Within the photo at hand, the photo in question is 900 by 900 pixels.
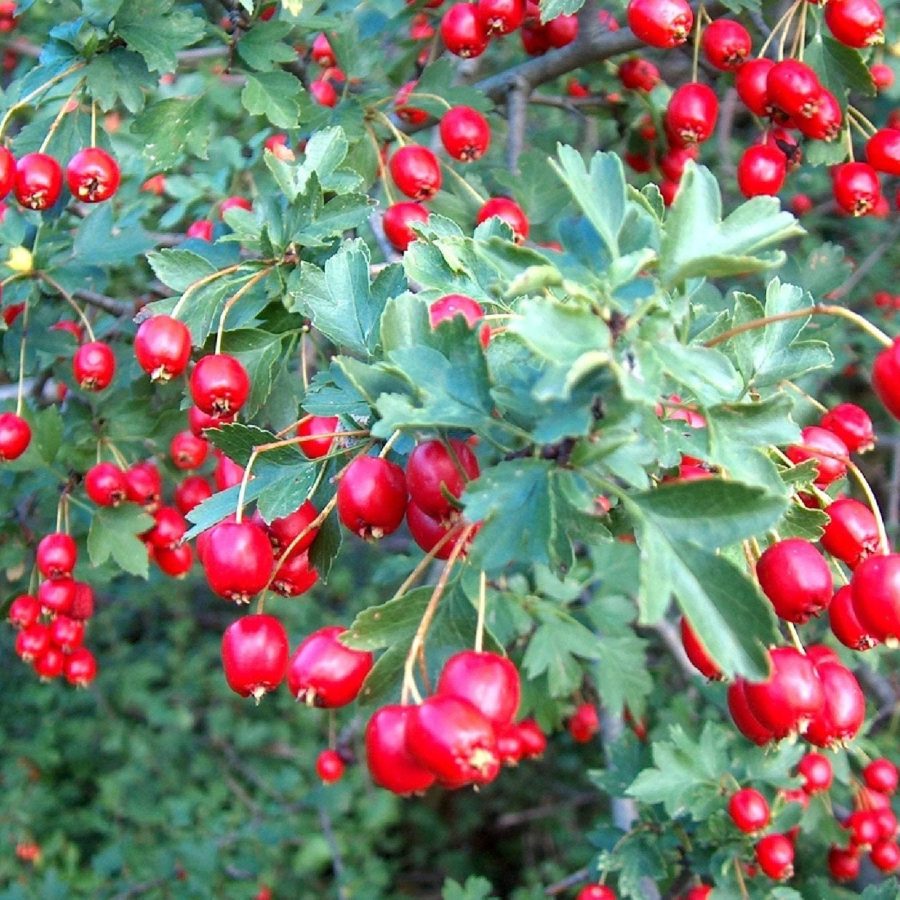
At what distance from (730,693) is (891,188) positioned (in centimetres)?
255

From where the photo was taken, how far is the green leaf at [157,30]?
222cm

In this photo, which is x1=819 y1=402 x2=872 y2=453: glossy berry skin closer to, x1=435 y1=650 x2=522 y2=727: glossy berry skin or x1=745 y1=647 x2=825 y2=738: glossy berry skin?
x1=745 y1=647 x2=825 y2=738: glossy berry skin

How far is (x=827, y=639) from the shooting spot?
2.95 m

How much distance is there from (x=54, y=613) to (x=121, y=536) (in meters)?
0.34

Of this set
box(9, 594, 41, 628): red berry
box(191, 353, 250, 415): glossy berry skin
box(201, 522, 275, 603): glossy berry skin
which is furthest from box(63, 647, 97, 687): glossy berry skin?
box(201, 522, 275, 603): glossy berry skin

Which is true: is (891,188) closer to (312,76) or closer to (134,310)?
(312,76)

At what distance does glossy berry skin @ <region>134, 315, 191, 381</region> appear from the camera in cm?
179

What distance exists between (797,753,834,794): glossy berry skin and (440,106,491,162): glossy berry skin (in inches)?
71.3

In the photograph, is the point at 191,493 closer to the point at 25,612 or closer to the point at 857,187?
the point at 25,612

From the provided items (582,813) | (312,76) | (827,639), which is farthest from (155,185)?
(582,813)

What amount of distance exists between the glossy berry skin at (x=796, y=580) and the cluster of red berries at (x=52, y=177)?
→ 184 centimetres

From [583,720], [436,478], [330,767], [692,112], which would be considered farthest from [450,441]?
[583,720]

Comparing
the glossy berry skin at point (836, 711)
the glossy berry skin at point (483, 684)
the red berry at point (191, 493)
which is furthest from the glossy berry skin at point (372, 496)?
the red berry at point (191, 493)

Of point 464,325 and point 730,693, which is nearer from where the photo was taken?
point 464,325
